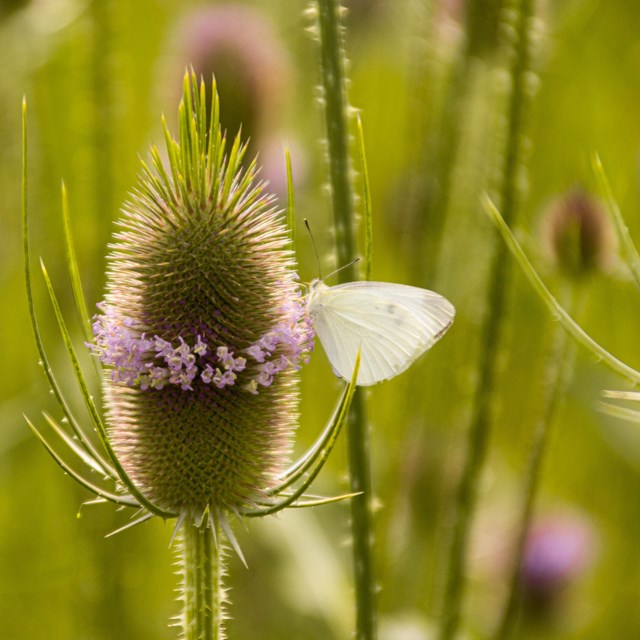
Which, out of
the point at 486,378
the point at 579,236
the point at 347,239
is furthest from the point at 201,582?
the point at 579,236

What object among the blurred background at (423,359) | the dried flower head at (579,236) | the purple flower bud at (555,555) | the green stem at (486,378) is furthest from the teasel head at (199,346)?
the purple flower bud at (555,555)

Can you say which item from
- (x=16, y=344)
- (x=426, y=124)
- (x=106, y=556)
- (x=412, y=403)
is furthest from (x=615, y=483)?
(x=16, y=344)

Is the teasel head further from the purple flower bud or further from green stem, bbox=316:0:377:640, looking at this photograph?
the purple flower bud

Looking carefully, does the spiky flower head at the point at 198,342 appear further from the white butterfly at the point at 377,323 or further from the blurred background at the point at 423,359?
the blurred background at the point at 423,359

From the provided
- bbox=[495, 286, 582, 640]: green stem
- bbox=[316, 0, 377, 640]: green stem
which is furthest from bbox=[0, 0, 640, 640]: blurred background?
bbox=[316, 0, 377, 640]: green stem

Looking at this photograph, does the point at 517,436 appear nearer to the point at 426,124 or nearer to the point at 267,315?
the point at 426,124

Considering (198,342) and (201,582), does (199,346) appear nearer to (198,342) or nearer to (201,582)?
(198,342)
